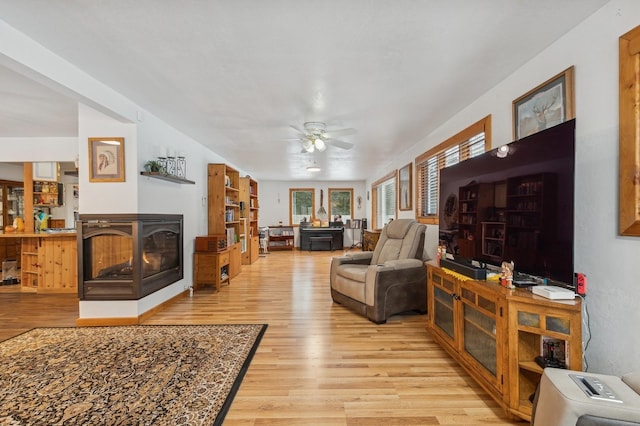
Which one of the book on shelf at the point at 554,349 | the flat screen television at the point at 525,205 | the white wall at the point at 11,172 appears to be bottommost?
the book on shelf at the point at 554,349

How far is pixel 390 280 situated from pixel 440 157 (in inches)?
74.5

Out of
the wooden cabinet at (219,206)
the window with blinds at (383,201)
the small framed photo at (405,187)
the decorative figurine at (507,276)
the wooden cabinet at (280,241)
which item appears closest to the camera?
the decorative figurine at (507,276)

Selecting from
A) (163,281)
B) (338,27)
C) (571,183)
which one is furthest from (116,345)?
(571,183)

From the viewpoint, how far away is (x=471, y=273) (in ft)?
6.86

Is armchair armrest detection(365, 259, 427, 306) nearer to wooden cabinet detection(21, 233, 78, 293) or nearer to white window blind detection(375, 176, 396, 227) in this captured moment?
white window blind detection(375, 176, 396, 227)

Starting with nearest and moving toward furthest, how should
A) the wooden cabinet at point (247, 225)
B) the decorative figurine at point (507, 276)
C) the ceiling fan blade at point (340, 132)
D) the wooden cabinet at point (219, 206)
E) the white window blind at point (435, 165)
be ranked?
1. the decorative figurine at point (507, 276)
2. the white window blind at point (435, 165)
3. the ceiling fan blade at point (340, 132)
4. the wooden cabinet at point (219, 206)
5. the wooden cabinet at point (247, 225)

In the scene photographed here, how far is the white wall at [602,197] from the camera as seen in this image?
1.57 metres

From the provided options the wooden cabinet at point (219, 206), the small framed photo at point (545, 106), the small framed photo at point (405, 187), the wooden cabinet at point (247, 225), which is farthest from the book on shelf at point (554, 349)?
the wooden cabinet at point (247, 225)

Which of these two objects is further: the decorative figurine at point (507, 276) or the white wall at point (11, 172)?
the white wall at point (11, 172)

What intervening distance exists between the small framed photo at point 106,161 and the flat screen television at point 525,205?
357 centimetres

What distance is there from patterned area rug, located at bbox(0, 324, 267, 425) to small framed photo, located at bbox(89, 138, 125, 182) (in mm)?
1643

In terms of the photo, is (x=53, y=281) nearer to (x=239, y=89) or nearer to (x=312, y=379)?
(x=239, y=89)

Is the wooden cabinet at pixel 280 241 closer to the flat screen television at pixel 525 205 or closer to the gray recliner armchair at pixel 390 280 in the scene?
the gray recliner armchair at pixel 390 280

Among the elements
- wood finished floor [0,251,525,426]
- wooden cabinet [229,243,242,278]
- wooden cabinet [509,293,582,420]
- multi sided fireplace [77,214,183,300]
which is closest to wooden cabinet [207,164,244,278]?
wooden cabinet [229,243,242,278]
